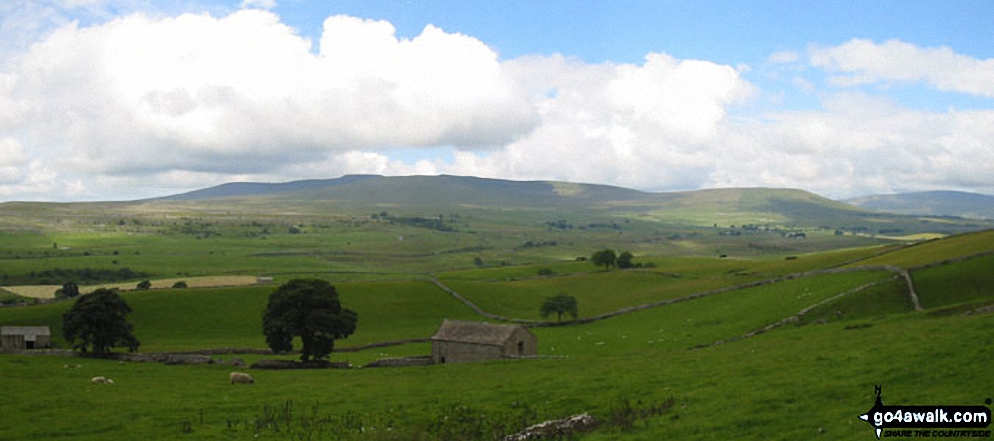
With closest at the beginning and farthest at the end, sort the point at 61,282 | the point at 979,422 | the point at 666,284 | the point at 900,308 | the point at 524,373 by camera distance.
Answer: the point at 979,422, the point at 524,373, the point at 900,308, the point at 666,284, the point at 61,282

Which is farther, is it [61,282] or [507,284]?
[61,282]

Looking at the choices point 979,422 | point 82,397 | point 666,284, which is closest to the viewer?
point 979,422

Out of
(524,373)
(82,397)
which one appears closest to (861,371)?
(524,373)

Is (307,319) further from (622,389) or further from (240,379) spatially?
(622,389)

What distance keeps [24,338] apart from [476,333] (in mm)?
50296

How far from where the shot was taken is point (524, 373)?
45750 mm

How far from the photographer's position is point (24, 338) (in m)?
74.8

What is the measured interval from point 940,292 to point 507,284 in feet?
238

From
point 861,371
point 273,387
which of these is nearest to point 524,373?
point 273,387

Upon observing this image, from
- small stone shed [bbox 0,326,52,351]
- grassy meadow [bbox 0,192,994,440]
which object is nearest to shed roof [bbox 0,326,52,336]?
small stone shed [bbox 0,326,52,351]

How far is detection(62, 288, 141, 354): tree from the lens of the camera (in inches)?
2480

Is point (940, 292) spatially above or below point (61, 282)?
above

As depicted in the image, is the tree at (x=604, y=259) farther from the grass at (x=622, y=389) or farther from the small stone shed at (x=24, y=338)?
→ the small stone shed at (x=24, y=338)

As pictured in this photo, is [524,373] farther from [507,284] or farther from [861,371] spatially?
[507,284]
